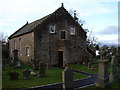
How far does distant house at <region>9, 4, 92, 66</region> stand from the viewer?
27.7 m

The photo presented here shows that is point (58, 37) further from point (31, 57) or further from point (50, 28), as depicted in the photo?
point (31, 57)

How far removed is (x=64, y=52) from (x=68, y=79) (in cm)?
1635

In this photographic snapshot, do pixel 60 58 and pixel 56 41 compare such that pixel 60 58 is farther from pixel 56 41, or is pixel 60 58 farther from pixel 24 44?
pixel 24 44

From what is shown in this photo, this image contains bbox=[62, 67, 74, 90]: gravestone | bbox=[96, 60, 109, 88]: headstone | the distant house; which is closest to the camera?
bbox=[62, 67, 74, 90]: gravestone

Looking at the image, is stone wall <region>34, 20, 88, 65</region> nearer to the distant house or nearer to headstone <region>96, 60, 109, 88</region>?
the distant house

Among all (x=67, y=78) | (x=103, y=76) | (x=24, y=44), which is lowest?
(x=103, y=76)

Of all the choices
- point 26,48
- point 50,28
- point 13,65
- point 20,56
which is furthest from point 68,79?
point 20,56

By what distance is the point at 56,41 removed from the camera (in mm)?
29344

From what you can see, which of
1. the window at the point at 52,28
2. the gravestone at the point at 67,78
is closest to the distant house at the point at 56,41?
the window at the point at 52,28

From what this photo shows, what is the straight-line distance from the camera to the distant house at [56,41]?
27.7 metres

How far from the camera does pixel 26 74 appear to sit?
54.1ft

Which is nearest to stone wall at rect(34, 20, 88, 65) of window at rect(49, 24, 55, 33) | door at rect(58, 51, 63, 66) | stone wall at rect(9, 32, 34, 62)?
door at rect(58, 51, 63, 66)

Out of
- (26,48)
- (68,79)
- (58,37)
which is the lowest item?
(68,79)

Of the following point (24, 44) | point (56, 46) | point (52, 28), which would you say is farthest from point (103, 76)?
point (24, 44)
